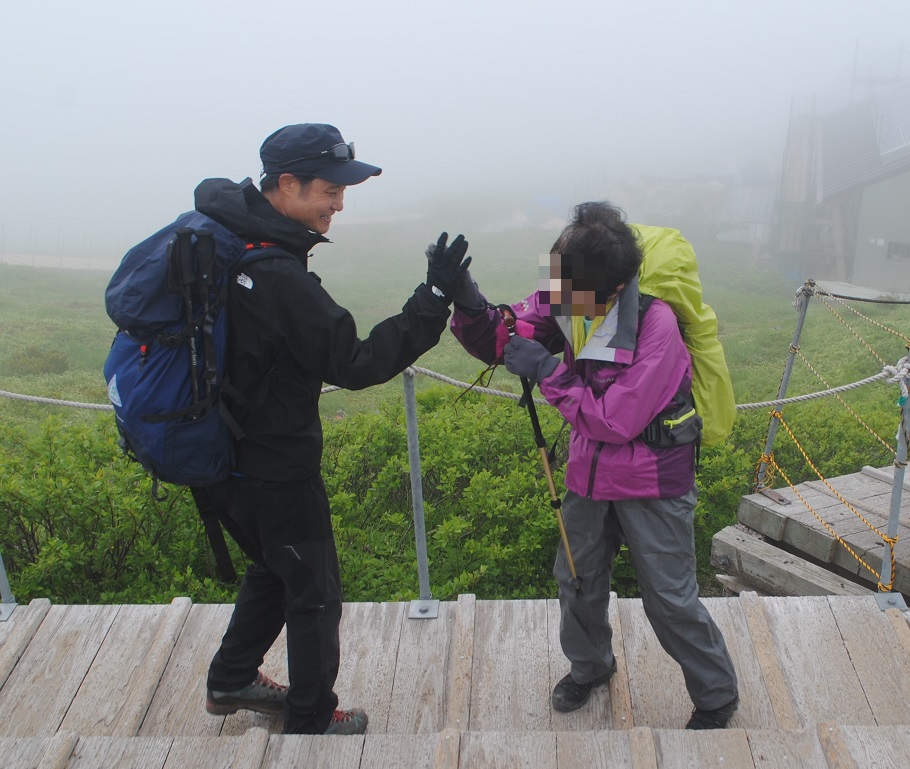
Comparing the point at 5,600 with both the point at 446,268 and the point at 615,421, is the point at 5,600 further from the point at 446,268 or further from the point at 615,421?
the point at 615,421

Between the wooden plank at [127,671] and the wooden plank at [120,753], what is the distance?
0.49 m

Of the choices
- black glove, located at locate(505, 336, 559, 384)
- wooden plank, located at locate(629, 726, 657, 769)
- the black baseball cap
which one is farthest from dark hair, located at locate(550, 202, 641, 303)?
wooden plank, located at locate(629, 726, 657, 769)

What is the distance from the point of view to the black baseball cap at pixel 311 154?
2.15 m

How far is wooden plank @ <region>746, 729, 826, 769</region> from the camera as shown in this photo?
6.60ft

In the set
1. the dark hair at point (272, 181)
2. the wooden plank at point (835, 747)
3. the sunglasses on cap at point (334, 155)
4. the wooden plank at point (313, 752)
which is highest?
the sunglasses on cap at point (334, 155)

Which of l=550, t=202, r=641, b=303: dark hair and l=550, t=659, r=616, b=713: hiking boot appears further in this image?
l=550, t=659, r=616, b=713: hiking boot

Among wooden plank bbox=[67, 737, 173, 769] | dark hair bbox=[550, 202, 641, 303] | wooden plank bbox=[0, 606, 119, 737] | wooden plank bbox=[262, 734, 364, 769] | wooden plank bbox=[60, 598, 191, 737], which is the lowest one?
wooden plank bbox=[60, 598, 191, 737]

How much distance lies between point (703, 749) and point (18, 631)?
2.52m

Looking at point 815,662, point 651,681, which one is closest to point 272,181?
point 651,681

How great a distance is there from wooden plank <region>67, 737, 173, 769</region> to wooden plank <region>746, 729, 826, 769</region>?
148 centimetres

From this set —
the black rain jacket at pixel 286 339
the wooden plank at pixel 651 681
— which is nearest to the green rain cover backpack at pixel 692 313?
the black rain jacket at pixel 286 339

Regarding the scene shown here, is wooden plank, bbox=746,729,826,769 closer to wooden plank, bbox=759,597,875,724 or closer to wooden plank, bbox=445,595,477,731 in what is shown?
wooden plank, bbox=759,597,875,724

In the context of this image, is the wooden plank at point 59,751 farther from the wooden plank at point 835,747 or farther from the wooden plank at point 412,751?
the wooden plank at point 835,747

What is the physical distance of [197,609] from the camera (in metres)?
3.31
